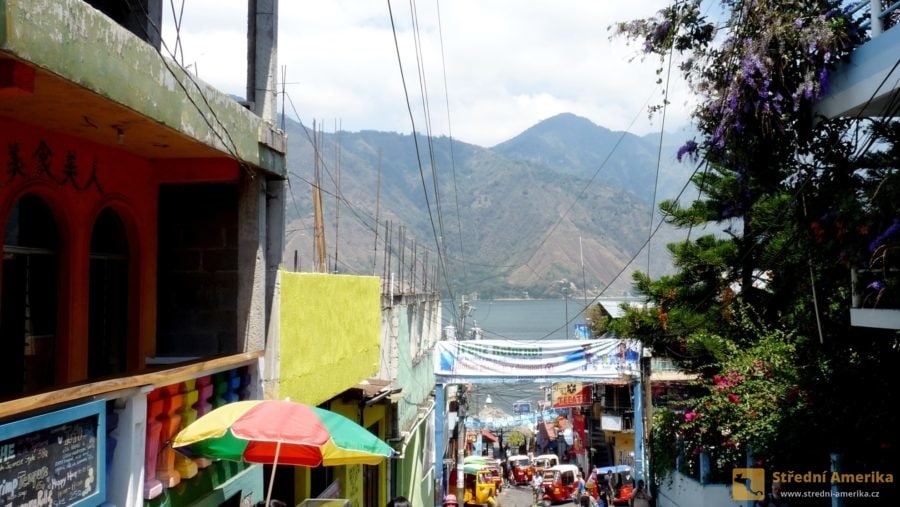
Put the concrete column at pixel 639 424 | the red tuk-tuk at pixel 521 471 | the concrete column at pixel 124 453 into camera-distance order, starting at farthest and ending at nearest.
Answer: the red tuk-tuk at pixel 521 471, the concrete column at pixel 639 424, the concrete column at pixel 124 453

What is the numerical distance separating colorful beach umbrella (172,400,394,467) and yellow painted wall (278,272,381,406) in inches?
63.9

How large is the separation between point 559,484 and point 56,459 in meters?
25.7

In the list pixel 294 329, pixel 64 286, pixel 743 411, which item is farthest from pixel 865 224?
pixel 64 286

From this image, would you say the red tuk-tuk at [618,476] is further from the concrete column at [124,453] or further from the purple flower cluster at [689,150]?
the concrete column at [124,453]

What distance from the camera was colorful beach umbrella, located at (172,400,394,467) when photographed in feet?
17.5

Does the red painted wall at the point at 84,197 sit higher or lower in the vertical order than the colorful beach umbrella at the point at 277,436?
higher

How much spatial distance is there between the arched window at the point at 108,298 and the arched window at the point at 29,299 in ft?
1.89

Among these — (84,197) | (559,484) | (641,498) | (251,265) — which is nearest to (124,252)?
(84,197)

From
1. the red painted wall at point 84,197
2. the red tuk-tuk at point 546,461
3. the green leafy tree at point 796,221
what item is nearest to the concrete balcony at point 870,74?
the green leafy tree at point 796,221

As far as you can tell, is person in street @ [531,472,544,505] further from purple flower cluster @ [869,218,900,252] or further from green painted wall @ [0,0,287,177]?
green painted wall @ [0,0,287,177]

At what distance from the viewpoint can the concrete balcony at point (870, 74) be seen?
23.3ft

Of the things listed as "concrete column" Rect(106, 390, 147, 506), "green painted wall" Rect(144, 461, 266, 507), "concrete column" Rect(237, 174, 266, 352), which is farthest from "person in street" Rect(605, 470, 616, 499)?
"concrete column" Rect(106, 390, 147, 506)

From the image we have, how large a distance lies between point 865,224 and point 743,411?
460 cm

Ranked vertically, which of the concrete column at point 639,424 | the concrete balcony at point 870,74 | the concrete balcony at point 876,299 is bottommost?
the concrete column at point 639,424
